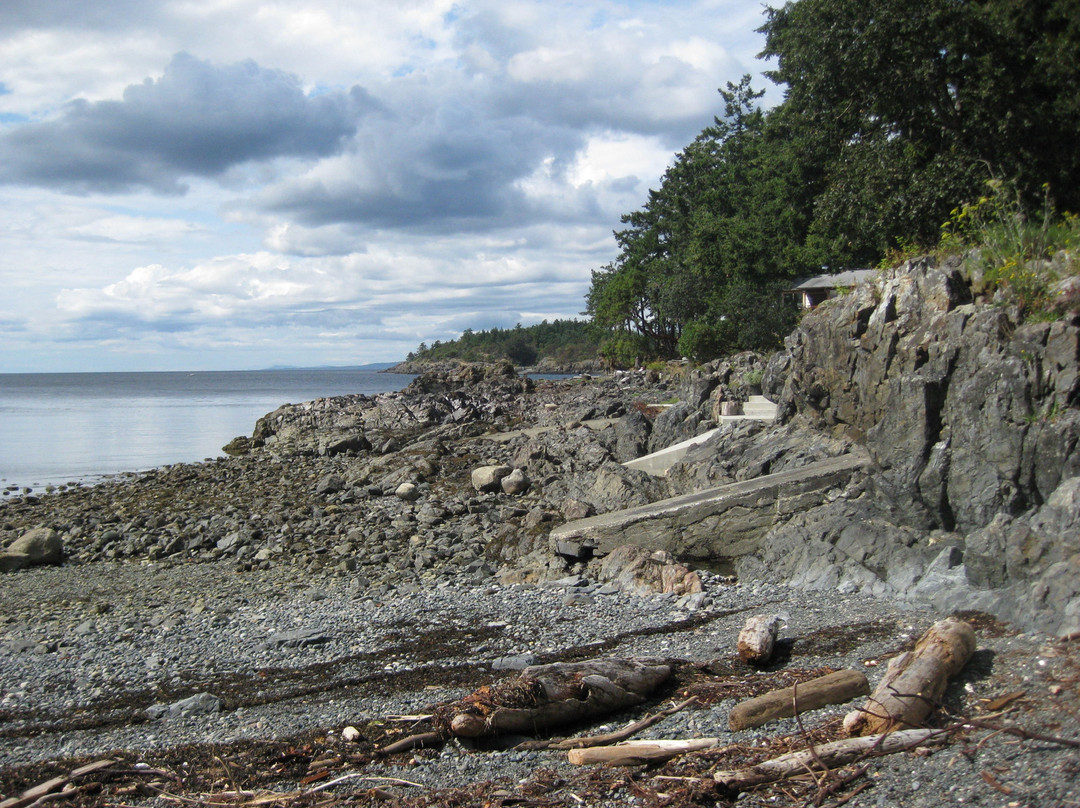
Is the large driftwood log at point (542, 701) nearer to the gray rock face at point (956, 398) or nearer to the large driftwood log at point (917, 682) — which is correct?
the large driftwood log at point (917, 682)

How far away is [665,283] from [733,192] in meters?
6.44

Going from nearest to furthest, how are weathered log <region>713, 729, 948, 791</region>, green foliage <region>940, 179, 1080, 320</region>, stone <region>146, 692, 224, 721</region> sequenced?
weathered log <region>713, 729, 948, 791</region>
stone <region>146, 692, 224, 721</region>
green foliage <region>940, 179, 1080, 320</region>

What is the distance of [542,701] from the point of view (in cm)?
539

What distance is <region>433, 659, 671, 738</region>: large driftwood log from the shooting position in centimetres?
536

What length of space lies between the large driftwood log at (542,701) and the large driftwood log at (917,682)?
1.62 metres

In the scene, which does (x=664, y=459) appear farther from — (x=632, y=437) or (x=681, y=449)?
(x=632, y=437)

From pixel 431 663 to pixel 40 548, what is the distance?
33.5ft

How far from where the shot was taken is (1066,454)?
7.14 meters

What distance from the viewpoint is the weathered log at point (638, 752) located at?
15.7 feet

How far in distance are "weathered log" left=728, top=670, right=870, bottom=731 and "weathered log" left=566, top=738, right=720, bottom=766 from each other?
291 millimetres

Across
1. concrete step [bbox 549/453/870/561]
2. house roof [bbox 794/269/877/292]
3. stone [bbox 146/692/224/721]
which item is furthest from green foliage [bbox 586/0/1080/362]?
stone [bbox 146/692/224/721]

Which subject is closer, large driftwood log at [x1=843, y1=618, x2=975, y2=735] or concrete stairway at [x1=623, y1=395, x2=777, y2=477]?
large driftwood log at [x1=843, y1=618, x2=975, y2=735]

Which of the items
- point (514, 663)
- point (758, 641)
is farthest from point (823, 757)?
point (514, 663)

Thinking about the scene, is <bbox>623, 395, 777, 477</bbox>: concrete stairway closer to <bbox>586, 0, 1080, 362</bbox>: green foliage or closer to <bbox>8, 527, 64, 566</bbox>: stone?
<bbox>586, 0, 1080, 362</bbox>: green foliage
